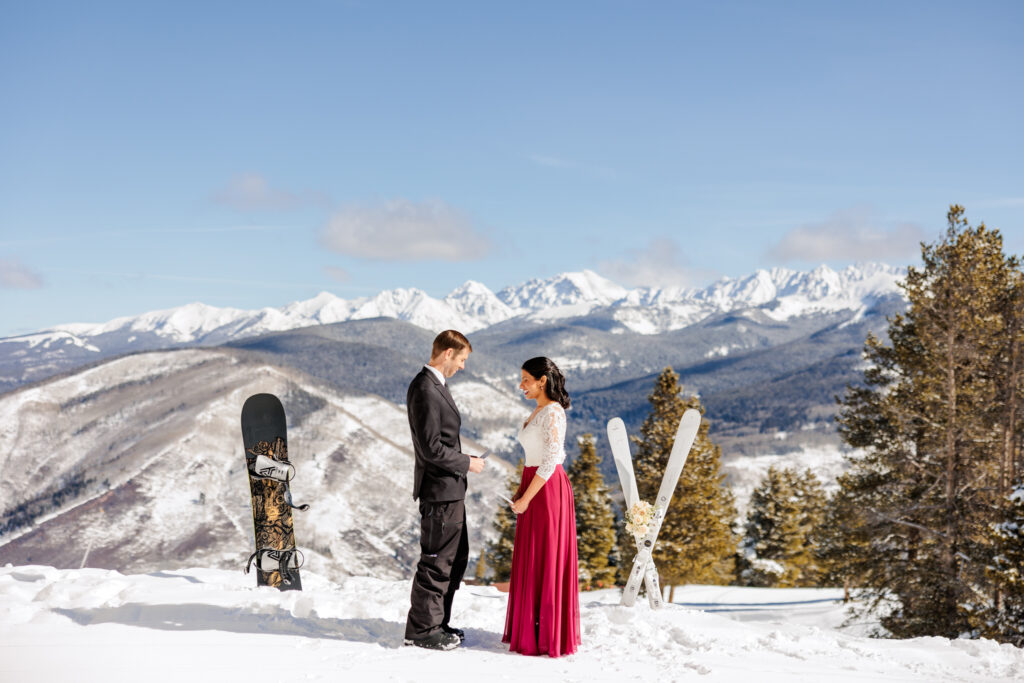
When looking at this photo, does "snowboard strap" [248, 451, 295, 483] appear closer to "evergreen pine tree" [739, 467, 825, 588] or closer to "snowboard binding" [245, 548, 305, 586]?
"snowboard binding" [245, 548, 305, 586]

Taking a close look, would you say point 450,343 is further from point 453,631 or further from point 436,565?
point 453,631

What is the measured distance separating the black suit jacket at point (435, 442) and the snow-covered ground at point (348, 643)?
59.2 inches

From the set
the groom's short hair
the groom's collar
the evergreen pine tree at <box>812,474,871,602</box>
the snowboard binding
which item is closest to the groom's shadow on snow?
the snowboard binding

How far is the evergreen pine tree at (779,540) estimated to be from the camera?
42219mm

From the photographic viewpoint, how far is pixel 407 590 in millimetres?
9398

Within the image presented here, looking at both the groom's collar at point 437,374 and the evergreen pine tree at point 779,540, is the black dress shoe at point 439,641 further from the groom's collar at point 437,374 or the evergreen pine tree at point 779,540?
the evergreen pine tree at point 779,540

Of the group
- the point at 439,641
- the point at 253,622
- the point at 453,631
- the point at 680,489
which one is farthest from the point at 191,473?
the point at 439,641

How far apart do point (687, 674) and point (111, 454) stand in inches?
6793

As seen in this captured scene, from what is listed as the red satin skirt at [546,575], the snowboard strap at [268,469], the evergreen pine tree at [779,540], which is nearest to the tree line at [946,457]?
the red satin skirt at [546,575]

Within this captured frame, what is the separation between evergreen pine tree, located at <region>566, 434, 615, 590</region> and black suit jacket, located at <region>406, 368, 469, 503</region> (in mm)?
24014

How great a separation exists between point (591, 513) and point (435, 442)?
26287mm

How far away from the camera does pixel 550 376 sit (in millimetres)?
6211

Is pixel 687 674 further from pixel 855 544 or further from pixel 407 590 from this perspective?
pixel 855 544

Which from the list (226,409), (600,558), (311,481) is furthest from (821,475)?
(600,558)
